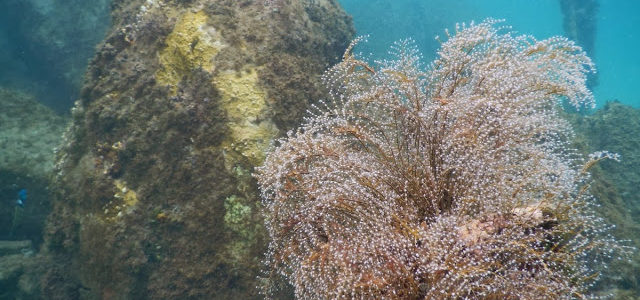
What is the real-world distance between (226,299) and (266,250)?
32.0 inches

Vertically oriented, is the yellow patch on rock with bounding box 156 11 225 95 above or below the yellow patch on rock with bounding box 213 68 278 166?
above

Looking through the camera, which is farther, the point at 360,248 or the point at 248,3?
the point at 248,3

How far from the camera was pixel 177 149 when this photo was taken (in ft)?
15.3

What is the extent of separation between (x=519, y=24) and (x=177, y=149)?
441 feet

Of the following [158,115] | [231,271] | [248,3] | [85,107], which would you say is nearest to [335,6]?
[248,3]

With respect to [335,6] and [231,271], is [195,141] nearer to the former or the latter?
[231,271]

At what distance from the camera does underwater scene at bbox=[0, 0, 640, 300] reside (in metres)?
2.75

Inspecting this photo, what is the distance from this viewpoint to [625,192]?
37.1 feet

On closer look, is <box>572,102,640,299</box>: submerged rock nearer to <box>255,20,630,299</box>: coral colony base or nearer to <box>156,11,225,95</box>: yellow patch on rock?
<box>255,20,630,299</box>: coral colony base

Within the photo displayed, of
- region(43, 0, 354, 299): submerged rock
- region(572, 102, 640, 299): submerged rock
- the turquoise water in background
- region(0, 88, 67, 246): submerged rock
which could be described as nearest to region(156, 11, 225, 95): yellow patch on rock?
region(43, 0, 354, 299): submerged rock

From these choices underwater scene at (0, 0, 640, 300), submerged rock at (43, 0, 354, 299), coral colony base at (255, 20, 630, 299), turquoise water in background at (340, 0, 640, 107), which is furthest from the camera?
turquoise water in background at (340, 0, 640, 107)

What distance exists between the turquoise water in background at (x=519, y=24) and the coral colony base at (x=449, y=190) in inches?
51.8

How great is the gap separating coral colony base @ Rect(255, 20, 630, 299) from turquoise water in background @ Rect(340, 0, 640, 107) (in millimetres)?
1315

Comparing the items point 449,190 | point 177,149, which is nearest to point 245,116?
point 177,149
